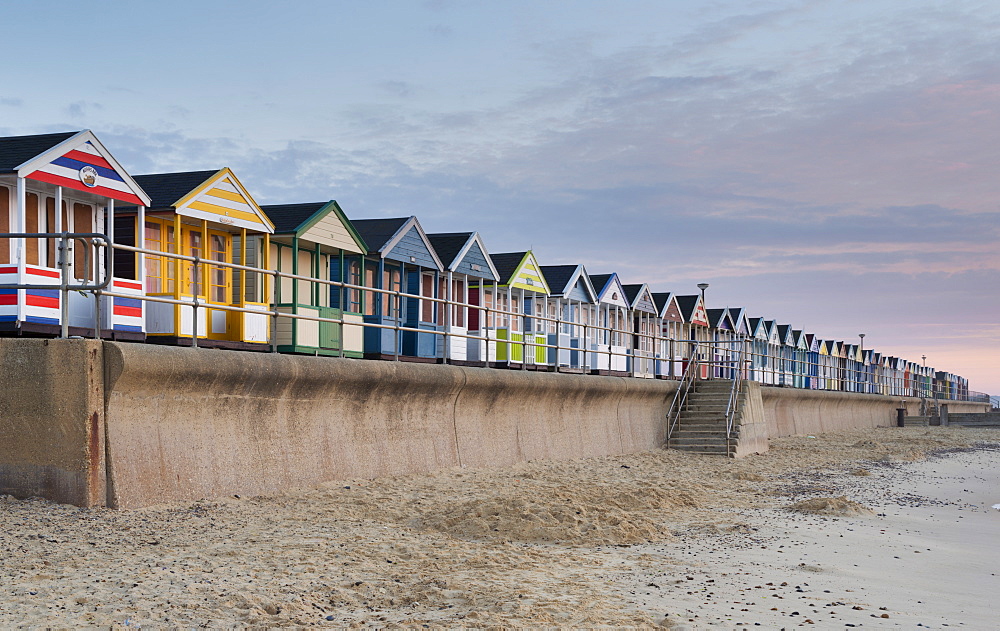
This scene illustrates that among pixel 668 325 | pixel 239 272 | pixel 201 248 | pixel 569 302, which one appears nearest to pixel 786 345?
pixel 668 325

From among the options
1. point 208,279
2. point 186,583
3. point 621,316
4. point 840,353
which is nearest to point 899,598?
point 186,583

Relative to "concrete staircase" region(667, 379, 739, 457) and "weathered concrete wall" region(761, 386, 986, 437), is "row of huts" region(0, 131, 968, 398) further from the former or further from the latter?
"weathered concrete wall" region(761, 386, 986, 437)

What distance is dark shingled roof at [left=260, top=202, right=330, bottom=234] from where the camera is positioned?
59.3ft

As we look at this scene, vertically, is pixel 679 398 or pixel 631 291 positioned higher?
pixel 631 291

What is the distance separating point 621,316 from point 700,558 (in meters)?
26.6

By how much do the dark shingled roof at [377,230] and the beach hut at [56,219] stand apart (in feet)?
22.9

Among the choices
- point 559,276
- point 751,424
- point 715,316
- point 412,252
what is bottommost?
point 751,424

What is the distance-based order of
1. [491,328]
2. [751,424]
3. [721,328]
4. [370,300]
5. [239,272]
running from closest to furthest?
[239,272] < [370,300] < [751,424] < [491,328] < [721,328]

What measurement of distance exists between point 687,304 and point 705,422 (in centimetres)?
1937

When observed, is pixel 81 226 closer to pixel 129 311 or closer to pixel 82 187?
pixel 82 187

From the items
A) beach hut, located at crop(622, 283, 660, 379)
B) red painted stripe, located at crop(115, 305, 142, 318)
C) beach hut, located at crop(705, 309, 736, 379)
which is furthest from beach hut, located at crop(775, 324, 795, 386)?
red painted stripe, located at crop(115, 305, 142, 318)

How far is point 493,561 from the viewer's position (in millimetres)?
8711

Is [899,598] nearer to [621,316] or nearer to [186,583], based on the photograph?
[186,583]

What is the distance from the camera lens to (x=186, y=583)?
703cm
